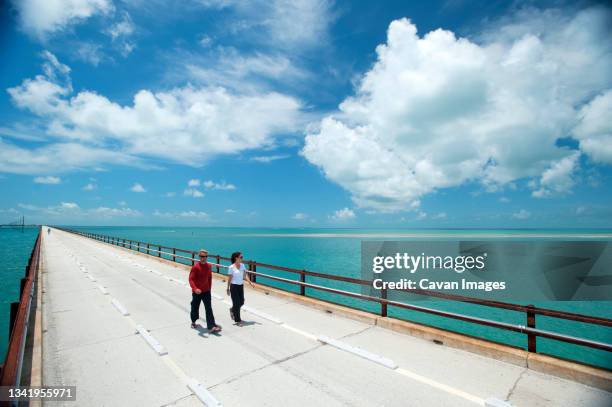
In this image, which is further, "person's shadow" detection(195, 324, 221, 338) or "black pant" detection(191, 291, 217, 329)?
"black pant" detection(191, 291, 217, 329)

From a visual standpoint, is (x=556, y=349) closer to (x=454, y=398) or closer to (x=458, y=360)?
(x=458, y=360)

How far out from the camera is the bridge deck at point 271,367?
184 inches

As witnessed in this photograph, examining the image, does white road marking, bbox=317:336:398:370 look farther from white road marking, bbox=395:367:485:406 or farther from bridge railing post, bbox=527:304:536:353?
bridge railing post, bbox=527:304:536:353

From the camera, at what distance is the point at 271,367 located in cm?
565

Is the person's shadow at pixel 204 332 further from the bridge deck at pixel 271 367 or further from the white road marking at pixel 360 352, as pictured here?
the white road marking at pixel 360 352

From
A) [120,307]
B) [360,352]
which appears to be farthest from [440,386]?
[120,307]

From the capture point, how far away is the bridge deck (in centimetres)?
466

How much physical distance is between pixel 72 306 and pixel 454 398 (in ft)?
37.8

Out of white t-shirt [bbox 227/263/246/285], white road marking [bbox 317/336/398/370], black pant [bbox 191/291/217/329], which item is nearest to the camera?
white road marking [bbox 317/336/398/370]

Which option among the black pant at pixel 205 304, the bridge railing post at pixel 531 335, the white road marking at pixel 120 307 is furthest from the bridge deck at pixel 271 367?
the bridge railing post at pixel 531 335

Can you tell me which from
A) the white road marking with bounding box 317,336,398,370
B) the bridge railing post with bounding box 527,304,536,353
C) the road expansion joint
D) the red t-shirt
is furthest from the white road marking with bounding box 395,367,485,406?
the red t-shirt

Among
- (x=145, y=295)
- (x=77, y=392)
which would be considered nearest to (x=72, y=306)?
(x=145, y=295)

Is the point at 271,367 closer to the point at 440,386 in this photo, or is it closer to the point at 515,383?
the point at 440,386

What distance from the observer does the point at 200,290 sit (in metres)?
7.65
